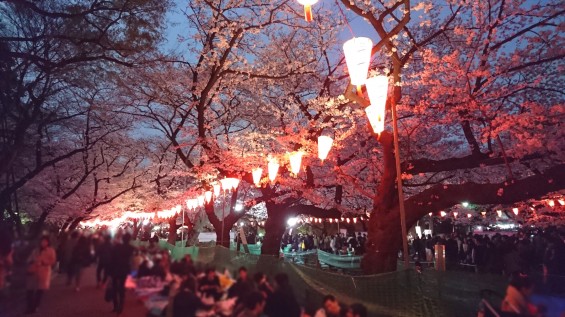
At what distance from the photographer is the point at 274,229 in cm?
2044

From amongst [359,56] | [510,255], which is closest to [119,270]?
[359,56]

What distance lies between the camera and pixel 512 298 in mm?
5574

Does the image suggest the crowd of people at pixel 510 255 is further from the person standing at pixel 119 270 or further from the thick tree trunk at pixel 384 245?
the person standing at pixel 119 270

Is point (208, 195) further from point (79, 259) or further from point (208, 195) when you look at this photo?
point (79, 259)

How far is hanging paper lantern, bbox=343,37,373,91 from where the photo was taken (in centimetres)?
867

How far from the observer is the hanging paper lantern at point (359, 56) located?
8672 mm

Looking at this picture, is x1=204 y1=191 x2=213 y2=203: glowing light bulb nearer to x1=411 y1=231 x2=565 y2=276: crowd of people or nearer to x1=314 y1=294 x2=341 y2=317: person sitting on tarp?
x1=411 y1=231 x2=565 y2=276: crowd of people

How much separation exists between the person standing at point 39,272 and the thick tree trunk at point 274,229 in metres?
16.9

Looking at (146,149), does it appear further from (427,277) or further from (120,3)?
(427,277)

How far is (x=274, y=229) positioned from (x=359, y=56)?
13.3 meters

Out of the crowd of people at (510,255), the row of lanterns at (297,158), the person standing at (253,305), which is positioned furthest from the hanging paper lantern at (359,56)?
the crowd of people at (510,255)

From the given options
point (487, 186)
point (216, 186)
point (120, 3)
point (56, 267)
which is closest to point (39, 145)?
point (216, 186)

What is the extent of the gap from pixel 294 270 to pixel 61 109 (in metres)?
18.3

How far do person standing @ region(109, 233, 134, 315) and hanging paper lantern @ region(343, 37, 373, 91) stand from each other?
20.7 ft
